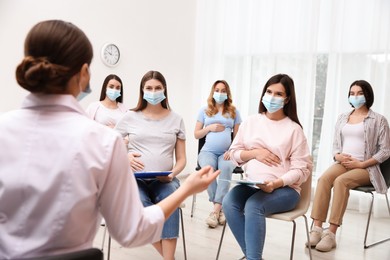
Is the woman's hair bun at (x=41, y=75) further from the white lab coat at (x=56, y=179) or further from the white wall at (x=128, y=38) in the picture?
the white wall at (x=128, y=38)

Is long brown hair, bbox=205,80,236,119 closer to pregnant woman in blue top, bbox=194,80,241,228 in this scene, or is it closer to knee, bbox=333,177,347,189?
pregnant woman in blue top, bbox=194,80,241,228

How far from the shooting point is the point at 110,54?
4824mm

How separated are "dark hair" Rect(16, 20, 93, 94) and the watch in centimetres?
387

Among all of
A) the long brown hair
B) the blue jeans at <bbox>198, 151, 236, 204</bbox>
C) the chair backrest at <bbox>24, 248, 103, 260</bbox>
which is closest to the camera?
the chair backrest at <bbox>24, 248, 103, 260</bbox>

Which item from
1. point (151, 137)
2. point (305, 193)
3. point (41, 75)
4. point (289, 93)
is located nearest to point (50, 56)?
point (41, 75)

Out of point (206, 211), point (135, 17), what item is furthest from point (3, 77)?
point (206, 211)

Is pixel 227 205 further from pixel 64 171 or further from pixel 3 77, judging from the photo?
pixel 3 77

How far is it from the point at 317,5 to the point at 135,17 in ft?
7.61

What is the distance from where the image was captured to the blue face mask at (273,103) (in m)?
2.45


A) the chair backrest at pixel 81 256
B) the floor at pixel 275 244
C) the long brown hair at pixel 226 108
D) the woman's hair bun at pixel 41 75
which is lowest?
the floor at pixel 275 244

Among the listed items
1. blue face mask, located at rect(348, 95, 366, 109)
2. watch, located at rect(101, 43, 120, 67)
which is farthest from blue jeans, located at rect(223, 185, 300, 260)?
watch, located at rect(101, 43, 120, 67)

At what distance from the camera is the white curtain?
13.2ft

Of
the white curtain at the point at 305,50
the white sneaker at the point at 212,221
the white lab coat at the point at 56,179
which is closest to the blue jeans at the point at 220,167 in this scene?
the white sneaker at the point at 212,221

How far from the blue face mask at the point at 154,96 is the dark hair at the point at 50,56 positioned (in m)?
1.67
